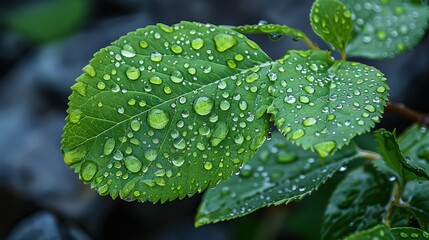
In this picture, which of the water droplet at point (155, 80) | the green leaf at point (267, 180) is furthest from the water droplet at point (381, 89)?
the water droplet at point (155, 80)

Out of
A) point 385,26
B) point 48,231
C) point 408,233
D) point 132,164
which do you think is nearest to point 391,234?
point 408,233

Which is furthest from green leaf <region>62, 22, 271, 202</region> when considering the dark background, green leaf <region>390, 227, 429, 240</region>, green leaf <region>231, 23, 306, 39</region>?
the dark background

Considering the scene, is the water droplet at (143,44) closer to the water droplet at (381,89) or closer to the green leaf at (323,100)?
the green leaf at (323,100)

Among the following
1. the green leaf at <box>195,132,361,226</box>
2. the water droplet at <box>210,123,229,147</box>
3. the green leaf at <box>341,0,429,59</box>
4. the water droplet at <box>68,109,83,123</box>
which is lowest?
the green leaf at <box>195,132,361,226</box>

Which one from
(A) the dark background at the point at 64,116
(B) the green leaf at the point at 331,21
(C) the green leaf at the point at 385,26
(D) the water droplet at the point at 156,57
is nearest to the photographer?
(D) the water droplet at the point at 156,57

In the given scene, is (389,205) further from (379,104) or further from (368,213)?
(379,104)

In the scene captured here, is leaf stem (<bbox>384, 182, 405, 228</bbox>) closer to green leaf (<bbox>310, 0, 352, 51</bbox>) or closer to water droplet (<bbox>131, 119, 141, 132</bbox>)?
green leaf (<bbox>310, 0, 352, 51</bbox>)
